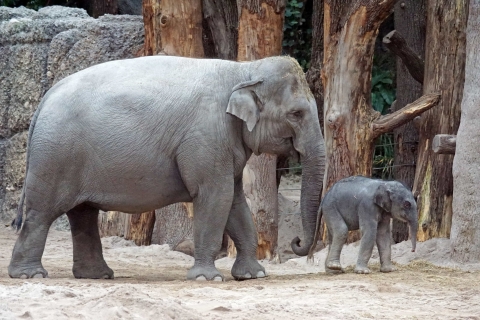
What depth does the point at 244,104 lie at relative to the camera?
341 inches

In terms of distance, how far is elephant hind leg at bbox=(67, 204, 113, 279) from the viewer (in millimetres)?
9023

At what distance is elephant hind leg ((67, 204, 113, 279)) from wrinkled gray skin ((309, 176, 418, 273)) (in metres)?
1.89

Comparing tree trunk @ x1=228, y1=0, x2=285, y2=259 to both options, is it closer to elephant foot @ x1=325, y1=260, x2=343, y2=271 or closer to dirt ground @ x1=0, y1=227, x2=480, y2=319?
dirt ground @ x1=0, y1=227, x2=480, y2=319

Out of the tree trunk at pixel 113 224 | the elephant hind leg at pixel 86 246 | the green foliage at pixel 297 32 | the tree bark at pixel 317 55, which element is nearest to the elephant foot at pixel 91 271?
the elephant hind leg at pixel 86 246

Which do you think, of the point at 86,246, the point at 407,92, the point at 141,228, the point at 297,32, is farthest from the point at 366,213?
the point at 297,32

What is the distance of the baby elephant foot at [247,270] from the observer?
29.5 feet

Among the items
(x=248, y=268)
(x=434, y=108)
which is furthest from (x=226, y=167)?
(x=434, y=108)

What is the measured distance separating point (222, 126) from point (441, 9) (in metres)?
3.32

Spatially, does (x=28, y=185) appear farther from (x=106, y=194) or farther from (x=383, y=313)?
(x=383, y=313)

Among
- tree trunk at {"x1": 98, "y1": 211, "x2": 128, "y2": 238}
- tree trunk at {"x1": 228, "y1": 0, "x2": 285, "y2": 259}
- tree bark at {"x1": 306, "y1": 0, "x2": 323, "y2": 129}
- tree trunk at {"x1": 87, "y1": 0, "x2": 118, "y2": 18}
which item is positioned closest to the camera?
tree trunk at {"x1": 228, "y1": 0, "x2": 285, "y2": 259}

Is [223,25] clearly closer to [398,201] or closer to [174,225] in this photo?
[174,225]

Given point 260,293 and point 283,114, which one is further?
point 283,114

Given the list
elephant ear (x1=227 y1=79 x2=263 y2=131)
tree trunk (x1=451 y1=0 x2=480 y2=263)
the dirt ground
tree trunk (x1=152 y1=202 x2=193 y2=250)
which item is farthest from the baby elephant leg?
tree trunk (x1=152 y1=202 x2=193 y2=250)

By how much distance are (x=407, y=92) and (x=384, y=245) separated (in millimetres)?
4809
